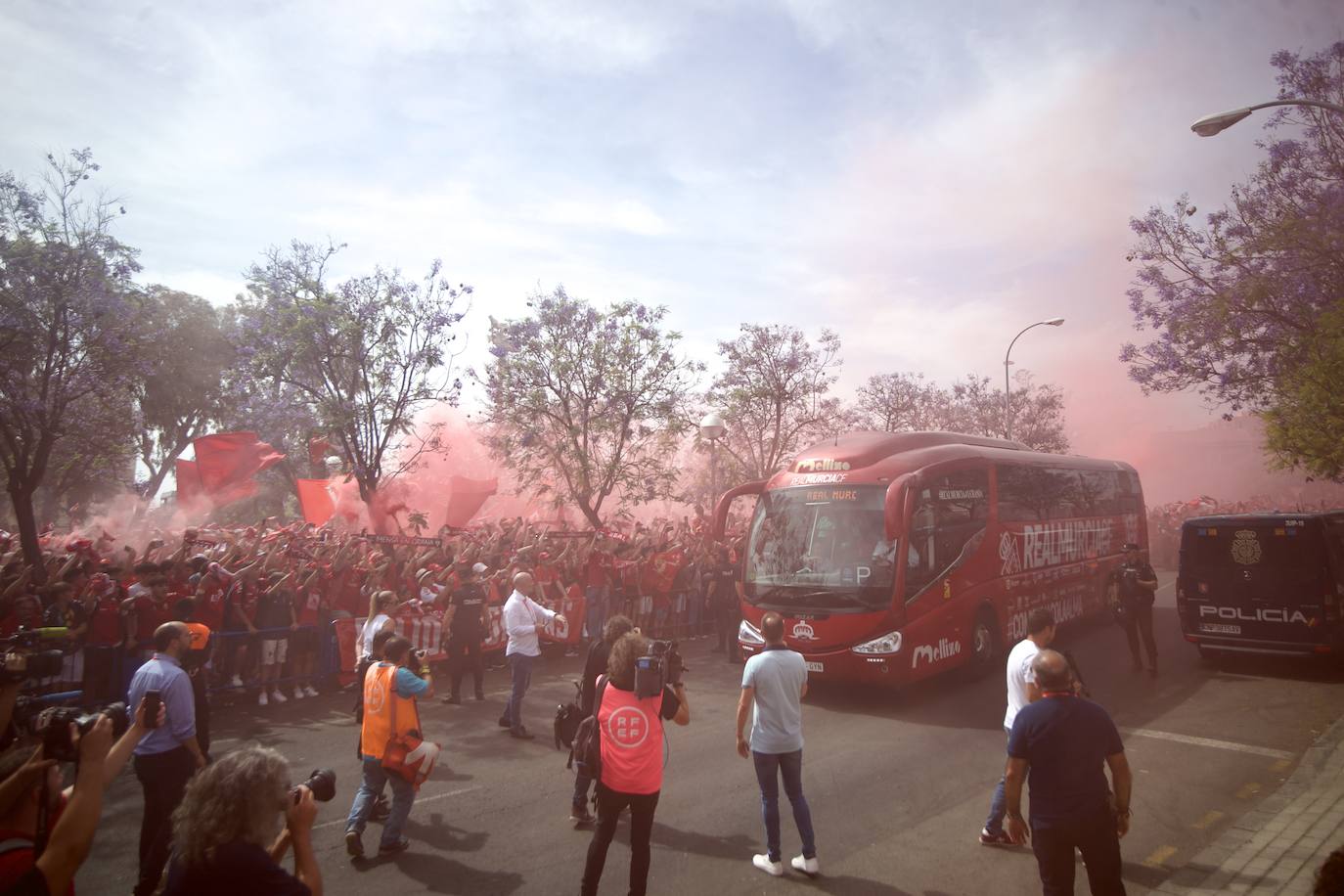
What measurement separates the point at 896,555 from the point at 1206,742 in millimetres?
3737

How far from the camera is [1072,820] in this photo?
4.09m

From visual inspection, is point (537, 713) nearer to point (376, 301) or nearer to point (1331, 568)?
point (376, 301)

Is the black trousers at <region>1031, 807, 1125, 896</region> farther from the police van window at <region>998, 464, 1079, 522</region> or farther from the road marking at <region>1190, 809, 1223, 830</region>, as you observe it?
the police van window at <region>998, 464, 1079, 522</region>

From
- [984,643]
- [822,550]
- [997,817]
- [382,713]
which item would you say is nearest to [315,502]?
[822,550]

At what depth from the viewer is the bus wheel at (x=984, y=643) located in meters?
11.4

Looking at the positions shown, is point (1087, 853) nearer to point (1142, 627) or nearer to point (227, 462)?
point (1142, 627)

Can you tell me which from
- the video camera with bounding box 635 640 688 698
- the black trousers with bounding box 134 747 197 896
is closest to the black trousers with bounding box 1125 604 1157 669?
the video camera with bounding box 635 640 688 698

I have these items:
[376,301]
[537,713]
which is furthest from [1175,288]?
[376,301]

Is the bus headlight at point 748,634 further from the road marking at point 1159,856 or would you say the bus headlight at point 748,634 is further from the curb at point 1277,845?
the curb at point 1277,845

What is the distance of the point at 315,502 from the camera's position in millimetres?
19969

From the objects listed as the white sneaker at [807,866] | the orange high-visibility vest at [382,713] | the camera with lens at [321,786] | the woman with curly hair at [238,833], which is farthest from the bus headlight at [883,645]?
the woman with curly hair at [238,833]

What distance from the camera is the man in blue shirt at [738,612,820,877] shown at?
17.9 ft

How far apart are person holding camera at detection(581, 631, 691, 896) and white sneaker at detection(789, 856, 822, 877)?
1.27 metres

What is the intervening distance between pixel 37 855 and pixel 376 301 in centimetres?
1485
